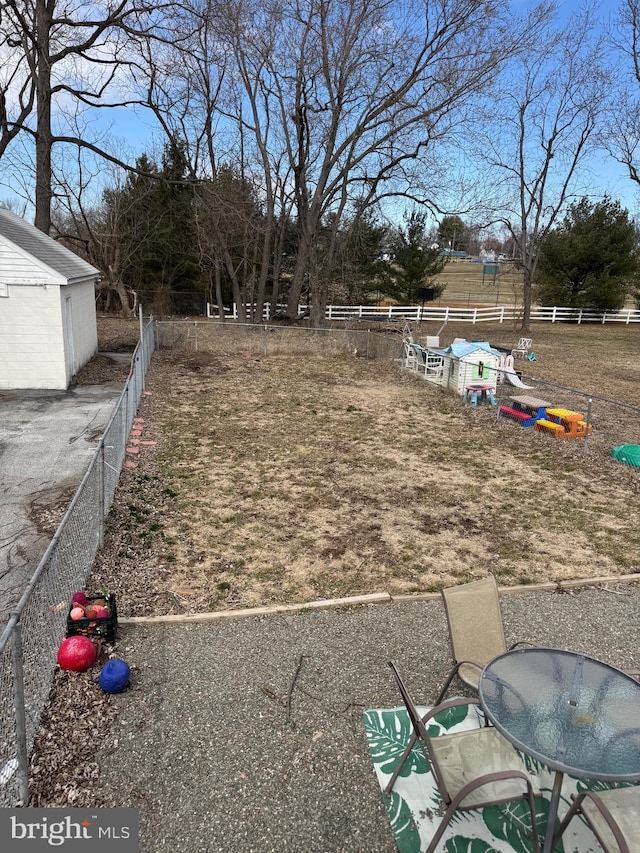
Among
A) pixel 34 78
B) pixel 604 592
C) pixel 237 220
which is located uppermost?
pixel 34 78

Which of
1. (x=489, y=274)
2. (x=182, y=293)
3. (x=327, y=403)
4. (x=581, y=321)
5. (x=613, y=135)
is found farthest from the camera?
(x=489, y=274)

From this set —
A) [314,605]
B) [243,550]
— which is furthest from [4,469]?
[314,605]

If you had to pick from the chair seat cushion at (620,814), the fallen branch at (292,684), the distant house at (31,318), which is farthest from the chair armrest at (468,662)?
the distant house at (31,318)

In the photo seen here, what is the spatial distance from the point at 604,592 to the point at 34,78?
22818mm

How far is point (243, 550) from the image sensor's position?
6.20 meters

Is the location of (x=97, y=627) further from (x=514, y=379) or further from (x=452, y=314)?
(x=452, y=314)

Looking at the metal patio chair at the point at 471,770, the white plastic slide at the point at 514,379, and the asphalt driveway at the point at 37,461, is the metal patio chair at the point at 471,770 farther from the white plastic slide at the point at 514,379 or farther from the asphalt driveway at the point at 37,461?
the white plastic slide at the point at 514,379

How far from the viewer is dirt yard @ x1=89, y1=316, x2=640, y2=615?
5.71 m

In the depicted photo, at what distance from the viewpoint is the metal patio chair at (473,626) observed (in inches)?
157

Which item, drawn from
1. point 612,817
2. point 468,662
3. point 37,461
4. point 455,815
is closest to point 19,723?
point 455,815

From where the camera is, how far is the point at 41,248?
14.6m

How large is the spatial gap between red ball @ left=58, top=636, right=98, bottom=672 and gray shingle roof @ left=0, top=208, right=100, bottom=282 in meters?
11.3

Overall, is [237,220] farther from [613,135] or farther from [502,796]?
[502,796]

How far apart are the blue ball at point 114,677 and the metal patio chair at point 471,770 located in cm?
196
